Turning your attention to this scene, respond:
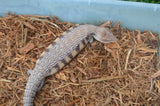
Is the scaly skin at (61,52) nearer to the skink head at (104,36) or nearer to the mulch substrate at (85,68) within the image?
the skink head at (104,36)

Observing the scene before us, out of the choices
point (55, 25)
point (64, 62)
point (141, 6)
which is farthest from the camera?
point (55, 25)

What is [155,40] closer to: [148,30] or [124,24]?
[148,30]

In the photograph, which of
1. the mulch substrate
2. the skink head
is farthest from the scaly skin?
the mulch substrate

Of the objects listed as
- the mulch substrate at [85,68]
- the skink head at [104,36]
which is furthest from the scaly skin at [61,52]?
the mulch substrate at [85,68]

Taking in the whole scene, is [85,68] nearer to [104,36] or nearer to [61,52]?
[61,52]

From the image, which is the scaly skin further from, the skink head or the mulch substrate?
the mulch substrate

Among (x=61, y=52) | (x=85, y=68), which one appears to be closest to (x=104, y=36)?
(x=85, y=68)

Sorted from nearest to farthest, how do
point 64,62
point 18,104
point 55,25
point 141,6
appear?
1. point 18,104
2. point 64,62
3. point 141,6
4. point 55,25

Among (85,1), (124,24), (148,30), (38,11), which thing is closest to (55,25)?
(38,11)
